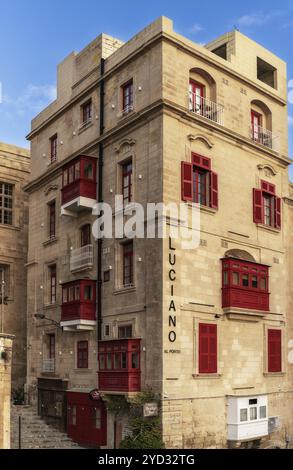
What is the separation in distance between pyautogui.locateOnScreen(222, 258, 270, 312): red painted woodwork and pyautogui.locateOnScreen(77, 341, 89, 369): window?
24.0 ft

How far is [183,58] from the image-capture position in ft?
97.6

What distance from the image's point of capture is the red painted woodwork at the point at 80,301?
3045 centimetres

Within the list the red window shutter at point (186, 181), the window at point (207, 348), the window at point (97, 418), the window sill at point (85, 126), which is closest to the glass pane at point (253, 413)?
the window at point (207, 348)

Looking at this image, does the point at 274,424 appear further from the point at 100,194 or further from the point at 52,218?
the point at 52,218

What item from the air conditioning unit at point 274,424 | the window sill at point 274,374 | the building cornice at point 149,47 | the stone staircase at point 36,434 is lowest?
the stone staircase at point 36,434

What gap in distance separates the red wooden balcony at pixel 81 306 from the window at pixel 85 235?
237cm

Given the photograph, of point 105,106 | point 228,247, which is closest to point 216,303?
point 228,247

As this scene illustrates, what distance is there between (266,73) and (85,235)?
14.5 m

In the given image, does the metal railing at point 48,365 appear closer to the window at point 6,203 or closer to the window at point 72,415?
the window at point 72,415

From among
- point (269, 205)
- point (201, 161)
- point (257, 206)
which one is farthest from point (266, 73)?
point (201, 161)

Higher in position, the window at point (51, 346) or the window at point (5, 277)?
the window at point (5, 277)

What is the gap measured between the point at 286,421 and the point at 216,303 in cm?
807

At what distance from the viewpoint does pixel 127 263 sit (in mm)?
29562

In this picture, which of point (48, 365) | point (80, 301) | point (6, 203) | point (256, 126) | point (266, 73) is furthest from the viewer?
point (6, 203)
